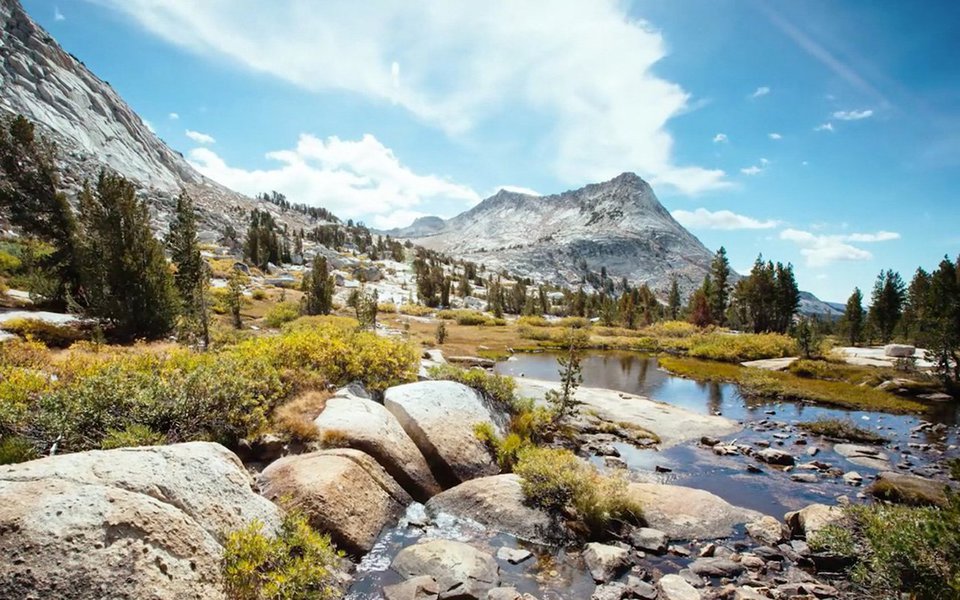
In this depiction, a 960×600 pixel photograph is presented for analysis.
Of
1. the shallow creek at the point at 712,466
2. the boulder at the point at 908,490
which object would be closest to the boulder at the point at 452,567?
the shallow creek at the point at 712,466

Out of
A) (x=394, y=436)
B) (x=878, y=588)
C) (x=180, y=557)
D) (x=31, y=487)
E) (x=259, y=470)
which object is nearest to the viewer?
(x=31, y=487)

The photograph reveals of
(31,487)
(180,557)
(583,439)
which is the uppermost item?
(31,487)

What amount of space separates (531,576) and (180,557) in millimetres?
6476

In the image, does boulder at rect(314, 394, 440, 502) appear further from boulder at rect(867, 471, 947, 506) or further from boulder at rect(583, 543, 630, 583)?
boulder at rect(867, 471, 947, 506)

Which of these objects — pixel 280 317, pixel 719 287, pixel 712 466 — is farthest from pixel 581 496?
pixel 719 287

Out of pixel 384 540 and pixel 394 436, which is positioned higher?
pixel 394 436

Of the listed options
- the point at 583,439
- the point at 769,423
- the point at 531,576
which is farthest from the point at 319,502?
the point at 769,423

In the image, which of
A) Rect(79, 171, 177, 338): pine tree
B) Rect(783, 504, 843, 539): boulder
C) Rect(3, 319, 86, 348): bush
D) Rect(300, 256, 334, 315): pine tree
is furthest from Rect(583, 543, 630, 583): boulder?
Rect(300, 256, 334, 315): pine tree

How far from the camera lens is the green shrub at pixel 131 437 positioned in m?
8.45

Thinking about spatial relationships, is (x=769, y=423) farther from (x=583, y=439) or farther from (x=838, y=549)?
(x=838, y=549)

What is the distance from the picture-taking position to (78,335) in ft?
69.4

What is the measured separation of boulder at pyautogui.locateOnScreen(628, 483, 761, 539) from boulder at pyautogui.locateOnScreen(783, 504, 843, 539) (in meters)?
0.87

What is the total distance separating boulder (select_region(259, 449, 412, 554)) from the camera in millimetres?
9211

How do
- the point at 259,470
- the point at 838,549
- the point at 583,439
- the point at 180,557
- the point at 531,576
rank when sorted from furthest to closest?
the point at 583,439
the point at 259,470
the point at 838,549
the point at 531,576
the point at 180,557
